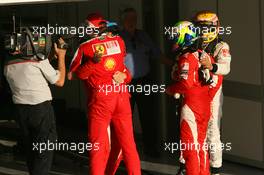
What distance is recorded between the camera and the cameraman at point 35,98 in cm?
610

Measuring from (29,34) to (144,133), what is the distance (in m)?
2.51

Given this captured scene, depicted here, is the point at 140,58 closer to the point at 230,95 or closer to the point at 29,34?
the point at 230,95

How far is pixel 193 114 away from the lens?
6.23 meters

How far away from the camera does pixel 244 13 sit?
740 cm

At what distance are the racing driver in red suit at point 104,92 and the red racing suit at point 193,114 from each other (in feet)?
1.52

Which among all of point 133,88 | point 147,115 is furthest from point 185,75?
point 147,115

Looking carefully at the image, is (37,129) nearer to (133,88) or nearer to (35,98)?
(35,98)

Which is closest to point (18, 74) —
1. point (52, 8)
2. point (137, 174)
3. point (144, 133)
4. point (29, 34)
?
point (29, 34)

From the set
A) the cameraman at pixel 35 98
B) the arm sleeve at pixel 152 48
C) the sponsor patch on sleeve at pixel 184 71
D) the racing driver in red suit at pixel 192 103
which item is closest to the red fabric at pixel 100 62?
the cameraman at pixel 35 98

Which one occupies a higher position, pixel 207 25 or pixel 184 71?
pixel 207 25

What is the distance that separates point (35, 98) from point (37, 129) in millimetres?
270

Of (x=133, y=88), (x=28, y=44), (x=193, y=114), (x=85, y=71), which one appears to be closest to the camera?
(x=28, y=44)

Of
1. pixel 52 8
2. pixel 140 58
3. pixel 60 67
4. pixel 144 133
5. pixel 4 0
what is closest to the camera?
pixel 4 0

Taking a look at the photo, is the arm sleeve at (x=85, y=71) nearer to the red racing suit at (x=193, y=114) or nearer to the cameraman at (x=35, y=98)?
the cameraman at (x=35, y=98)
